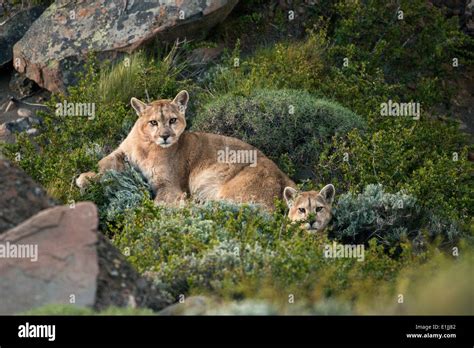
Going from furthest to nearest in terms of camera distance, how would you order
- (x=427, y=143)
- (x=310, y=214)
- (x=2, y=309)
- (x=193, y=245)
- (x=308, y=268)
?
(x=427, y=143) < (x=310, y=214) < (x=193, y=245) < (x=308, y=268) < (x=2, y=309)

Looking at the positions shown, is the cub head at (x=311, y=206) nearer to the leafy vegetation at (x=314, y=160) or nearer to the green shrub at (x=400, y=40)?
the leafy vegetation at (x=314, y=160)

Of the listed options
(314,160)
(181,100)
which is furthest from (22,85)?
(314,160)

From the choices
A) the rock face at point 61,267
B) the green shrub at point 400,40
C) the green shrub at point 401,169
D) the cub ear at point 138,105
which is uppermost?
the green shrub at point 400,40

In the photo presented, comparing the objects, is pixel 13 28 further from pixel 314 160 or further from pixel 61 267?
pixel 61 267

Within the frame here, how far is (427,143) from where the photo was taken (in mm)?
17125

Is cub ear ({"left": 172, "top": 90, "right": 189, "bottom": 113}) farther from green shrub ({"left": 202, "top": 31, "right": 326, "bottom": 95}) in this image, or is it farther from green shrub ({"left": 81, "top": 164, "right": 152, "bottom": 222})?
green shrub ({"left": 202, "top": 31, "right": 326, "bottom": 95})

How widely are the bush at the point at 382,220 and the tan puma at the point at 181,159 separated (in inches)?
34.7

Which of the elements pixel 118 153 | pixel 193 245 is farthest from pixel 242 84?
pixel 193 245

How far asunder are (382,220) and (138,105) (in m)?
3.56

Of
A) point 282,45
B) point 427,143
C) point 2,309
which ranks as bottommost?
point 2,309

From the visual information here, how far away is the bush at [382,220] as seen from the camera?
14461 millimetres

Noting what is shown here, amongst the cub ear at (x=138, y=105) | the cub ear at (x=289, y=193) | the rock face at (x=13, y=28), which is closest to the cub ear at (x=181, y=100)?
the cub ear at (x=138, y=105)

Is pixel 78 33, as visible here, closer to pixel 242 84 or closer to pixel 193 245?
pixel 242 84

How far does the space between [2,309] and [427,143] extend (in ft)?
29.8
